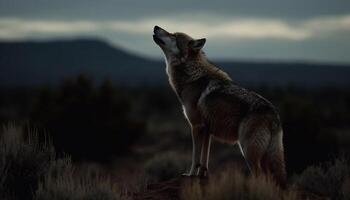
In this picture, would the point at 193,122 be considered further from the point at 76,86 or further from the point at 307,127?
the point at 76,86

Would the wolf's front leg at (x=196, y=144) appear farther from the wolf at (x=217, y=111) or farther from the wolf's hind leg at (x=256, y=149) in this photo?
the wolf's hind leg at (x=256, y=149)

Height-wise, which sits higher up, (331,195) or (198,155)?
(198,155)

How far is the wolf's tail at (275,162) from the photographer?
8.48 m

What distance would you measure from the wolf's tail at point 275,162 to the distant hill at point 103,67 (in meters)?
127

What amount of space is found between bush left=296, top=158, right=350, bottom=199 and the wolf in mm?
1909

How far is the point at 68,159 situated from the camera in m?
8.80

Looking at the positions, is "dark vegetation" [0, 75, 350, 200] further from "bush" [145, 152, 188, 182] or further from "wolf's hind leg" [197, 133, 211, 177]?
"wolf's hind leg" [197, 133, 211, 177]

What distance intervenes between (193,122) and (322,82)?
438 feet

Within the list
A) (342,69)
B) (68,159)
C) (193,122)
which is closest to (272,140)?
(193,122)

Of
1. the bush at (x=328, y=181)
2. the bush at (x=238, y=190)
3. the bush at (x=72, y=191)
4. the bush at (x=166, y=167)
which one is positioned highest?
the bush at (x=238, y=190)

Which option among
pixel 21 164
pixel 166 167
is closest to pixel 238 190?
pixel 21 164

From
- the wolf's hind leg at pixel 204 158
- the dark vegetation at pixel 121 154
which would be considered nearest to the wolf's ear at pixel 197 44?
the wolf's hind leg at pixel 204 158

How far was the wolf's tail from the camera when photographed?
848cm

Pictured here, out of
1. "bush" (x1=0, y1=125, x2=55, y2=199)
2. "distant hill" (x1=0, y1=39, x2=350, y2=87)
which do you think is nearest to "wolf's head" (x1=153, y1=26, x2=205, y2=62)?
"bush" (x1=0, y1=125, x2=55, y2=199)
